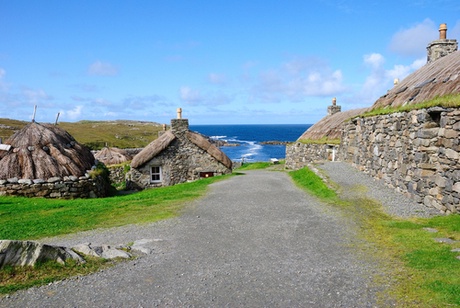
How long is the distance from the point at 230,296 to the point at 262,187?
1161 cm

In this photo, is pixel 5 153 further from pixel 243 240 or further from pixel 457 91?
pixel 457 91

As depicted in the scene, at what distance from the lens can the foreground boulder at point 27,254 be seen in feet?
21.0

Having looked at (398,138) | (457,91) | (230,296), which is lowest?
(230,296)

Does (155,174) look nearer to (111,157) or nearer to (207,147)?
(207,147)

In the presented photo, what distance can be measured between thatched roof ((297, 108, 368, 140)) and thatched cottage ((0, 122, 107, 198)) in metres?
17.3

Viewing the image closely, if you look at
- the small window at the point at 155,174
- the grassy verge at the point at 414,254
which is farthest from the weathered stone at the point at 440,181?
the small window at the point at 155,174

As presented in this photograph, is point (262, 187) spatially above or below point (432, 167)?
below

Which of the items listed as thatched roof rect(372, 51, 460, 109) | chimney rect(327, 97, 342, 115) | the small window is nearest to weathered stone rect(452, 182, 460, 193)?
thatched roof rect(372, 51, 460, 109)

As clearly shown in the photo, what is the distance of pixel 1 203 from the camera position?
Answer: 1484 cm

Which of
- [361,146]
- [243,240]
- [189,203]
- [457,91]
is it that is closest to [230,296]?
[243,240]

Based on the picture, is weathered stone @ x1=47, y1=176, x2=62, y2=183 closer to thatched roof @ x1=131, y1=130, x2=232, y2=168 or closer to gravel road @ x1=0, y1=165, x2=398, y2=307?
thatched roof @ x1=131, y1=130, x2=232, y2=168

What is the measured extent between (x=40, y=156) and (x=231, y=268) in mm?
14590

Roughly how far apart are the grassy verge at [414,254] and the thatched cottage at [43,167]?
41.3 feet

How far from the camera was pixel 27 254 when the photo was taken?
659 cm
